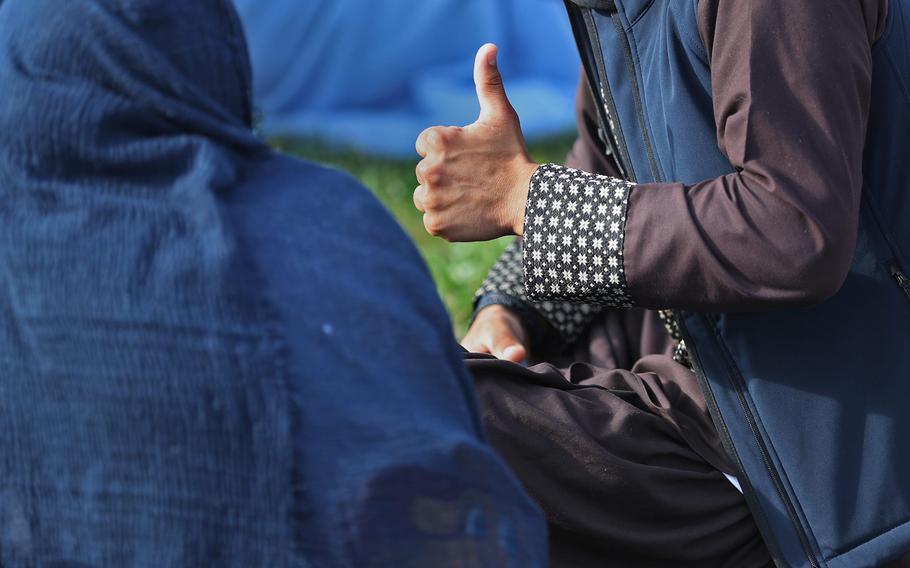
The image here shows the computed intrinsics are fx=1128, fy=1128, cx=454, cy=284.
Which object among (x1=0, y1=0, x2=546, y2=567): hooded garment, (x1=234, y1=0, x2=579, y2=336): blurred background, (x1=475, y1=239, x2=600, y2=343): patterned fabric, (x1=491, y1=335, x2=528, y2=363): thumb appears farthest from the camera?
(x1=234, y1=0, x2=579, y2=336): blurred background

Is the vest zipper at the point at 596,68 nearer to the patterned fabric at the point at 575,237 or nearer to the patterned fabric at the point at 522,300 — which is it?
the patterned fabric at the point at 575,237

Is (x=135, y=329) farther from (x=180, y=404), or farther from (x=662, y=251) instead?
(x=662, y=251)

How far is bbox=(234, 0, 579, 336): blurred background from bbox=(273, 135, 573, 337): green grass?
0.13 ft

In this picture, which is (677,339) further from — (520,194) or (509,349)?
(520,194)

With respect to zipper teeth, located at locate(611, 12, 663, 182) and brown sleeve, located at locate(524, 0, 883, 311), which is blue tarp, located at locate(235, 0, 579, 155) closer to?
zipper teeth, located at locate(611, 12, 663, 182)

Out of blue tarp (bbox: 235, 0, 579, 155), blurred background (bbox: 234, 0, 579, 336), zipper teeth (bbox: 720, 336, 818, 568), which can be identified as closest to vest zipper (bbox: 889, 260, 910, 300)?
zipper teeth (bbox: 720, 336, 818, 568)

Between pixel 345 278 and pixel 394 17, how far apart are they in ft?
15.6

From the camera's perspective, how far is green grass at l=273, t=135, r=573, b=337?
4.15 m

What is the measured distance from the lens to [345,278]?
3.94ft

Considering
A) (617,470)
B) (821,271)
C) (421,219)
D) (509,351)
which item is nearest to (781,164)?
(821,271)

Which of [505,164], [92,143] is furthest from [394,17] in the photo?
[92,143]

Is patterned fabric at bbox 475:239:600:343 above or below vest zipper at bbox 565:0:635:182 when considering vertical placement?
below

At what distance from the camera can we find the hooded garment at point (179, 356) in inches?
45.5

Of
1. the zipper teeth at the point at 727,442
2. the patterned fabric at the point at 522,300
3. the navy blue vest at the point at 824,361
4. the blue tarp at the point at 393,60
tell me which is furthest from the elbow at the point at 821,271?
the blue tarp at the point at 393,60
